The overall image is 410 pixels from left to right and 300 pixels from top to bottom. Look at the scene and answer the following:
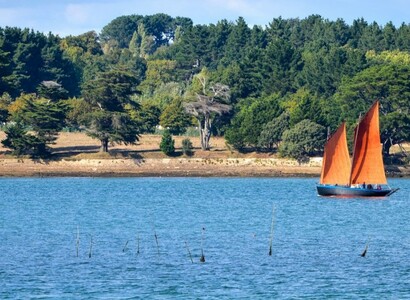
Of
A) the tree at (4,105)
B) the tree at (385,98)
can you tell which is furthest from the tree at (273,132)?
the tree at (4,105)

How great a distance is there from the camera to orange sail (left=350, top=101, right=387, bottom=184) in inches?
3964

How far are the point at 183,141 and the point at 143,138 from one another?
1222 cm

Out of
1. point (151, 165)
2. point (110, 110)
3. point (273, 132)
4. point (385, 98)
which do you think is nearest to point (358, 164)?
Result: point (273, 132)

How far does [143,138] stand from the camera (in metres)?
146

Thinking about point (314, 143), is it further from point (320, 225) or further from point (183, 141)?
point (320, 225)

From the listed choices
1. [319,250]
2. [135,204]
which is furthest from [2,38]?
[319,250]

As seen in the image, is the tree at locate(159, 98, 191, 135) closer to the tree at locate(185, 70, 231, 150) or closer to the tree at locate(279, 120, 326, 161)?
the tree at locate(185, 70, 231, 150)

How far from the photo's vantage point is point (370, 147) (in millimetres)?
101125

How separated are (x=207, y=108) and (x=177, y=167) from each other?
31.9 feet

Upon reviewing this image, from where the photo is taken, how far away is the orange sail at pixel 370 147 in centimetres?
10069

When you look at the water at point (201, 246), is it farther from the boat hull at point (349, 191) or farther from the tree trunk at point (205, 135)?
the tree trunk at point (205, 135)

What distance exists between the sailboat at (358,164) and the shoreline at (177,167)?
27463mm

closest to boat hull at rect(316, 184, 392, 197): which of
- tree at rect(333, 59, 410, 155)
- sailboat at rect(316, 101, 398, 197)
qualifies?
sailboat at rect(316, 101, 398, 197)

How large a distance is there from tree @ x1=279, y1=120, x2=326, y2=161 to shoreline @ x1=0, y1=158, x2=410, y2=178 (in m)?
1.24
